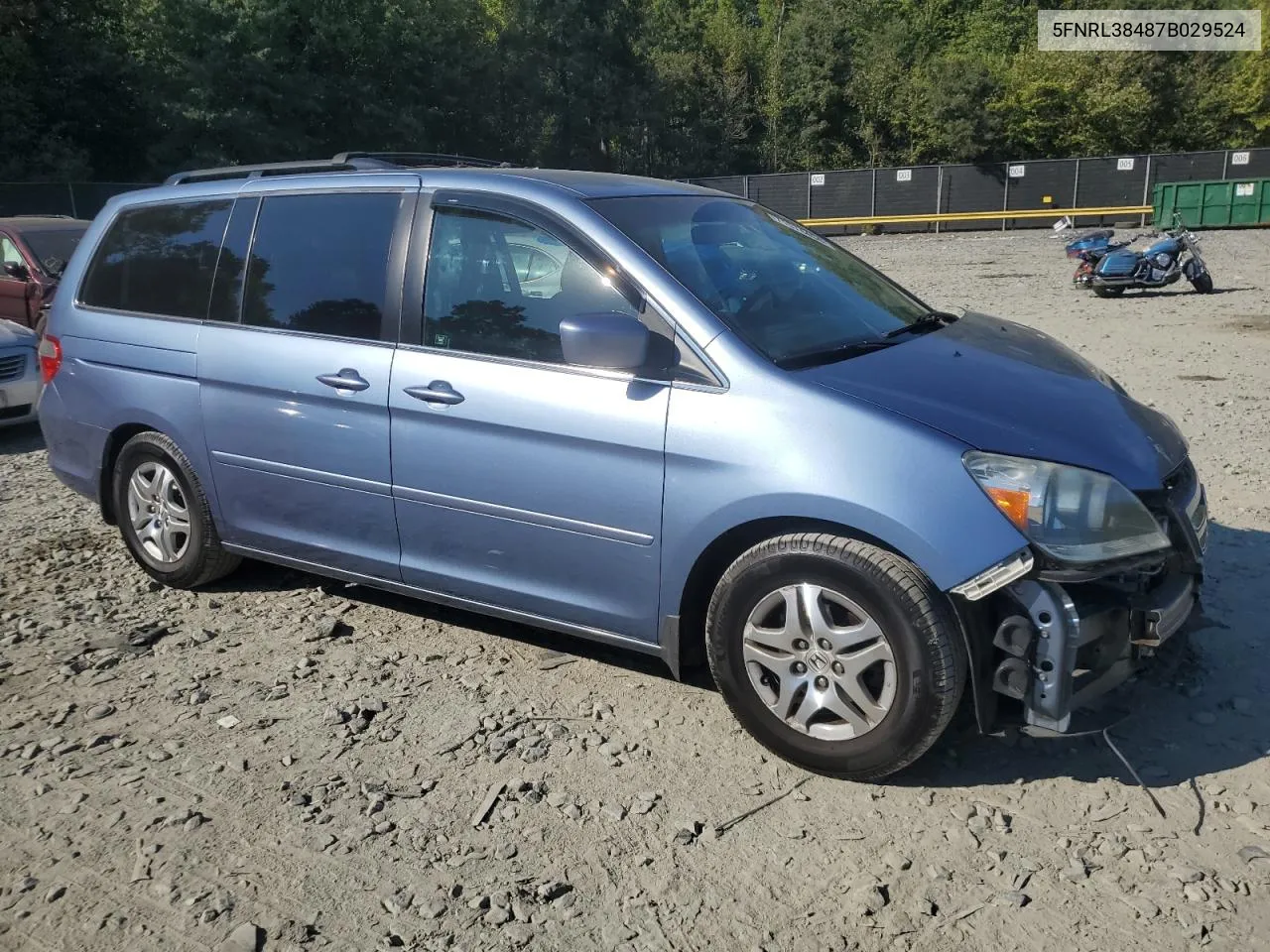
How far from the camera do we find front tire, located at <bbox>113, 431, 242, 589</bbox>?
4891mm

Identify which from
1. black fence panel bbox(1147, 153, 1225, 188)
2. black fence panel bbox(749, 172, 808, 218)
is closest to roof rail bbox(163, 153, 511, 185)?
black fence panel bbox(749, 172, 808, 218)

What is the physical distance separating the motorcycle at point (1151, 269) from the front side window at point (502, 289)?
14229 mm

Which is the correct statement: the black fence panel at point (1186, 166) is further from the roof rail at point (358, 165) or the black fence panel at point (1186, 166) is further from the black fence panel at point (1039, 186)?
the roof rail at point (358, 165)

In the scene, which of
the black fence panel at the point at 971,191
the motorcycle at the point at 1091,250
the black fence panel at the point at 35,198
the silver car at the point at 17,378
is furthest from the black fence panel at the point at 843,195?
the silver car at the point at 17,378

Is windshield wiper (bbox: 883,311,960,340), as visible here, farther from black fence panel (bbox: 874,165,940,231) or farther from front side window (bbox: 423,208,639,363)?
black fence panel (bbox: 874,165,940,231)

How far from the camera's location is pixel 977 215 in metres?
36.4

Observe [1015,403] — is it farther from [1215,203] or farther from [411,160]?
[1215,203]

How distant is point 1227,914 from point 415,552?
2884 mm

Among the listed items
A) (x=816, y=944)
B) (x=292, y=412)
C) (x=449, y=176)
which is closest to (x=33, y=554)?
(x=292, y=412)

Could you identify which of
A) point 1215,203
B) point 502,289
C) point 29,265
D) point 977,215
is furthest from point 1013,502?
point 977,215

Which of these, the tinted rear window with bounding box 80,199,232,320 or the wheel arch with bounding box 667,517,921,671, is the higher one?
the tinted rear window with bounding box 80,199,232,320

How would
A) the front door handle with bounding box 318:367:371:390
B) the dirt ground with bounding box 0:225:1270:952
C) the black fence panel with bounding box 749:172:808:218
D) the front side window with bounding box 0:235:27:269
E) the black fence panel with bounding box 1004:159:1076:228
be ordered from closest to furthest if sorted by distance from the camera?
the dirt ground with bounding box 0:225:1270:952 < the front door handle with bounding box 318:367:371:390 < the front side window with bounding box 0:235:27:269 < the black fence panel with bounding box 1004:159:1076:228 < the black fence panel with bounding box 749:172:808:218

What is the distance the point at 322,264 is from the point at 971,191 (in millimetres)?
36413

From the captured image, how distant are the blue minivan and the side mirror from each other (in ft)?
0.03
